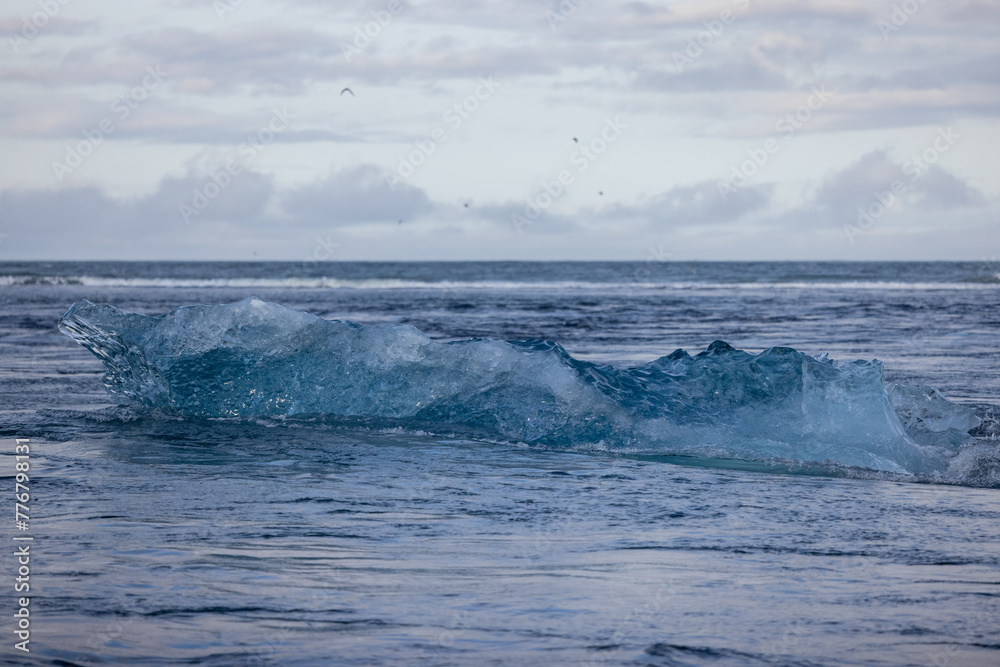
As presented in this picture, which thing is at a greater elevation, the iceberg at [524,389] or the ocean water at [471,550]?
the iceberg at [524,389]

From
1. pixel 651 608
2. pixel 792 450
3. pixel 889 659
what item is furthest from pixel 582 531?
pixel 792 450

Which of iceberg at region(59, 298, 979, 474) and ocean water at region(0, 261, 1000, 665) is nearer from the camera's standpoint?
ocean water at region(0, 261, 1000, 665)

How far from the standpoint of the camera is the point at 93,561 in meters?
4.50

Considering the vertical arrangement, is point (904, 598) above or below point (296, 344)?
below

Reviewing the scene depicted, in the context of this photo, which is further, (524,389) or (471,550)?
(524,389)

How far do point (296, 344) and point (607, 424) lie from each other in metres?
3.03

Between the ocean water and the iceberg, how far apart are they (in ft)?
0.85

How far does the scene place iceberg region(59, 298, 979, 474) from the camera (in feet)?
24.7

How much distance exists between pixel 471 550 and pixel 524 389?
359 centimetres

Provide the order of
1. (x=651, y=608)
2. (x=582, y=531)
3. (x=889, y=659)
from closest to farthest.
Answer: (x=889, y=659)
(x=651, y=608)
(x=582, y=531)

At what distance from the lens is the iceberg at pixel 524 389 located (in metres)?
7.53

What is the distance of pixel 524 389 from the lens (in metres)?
8.27

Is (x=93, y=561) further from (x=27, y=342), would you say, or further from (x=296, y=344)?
(x=27, y=342)

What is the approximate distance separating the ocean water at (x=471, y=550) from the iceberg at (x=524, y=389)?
261mm
